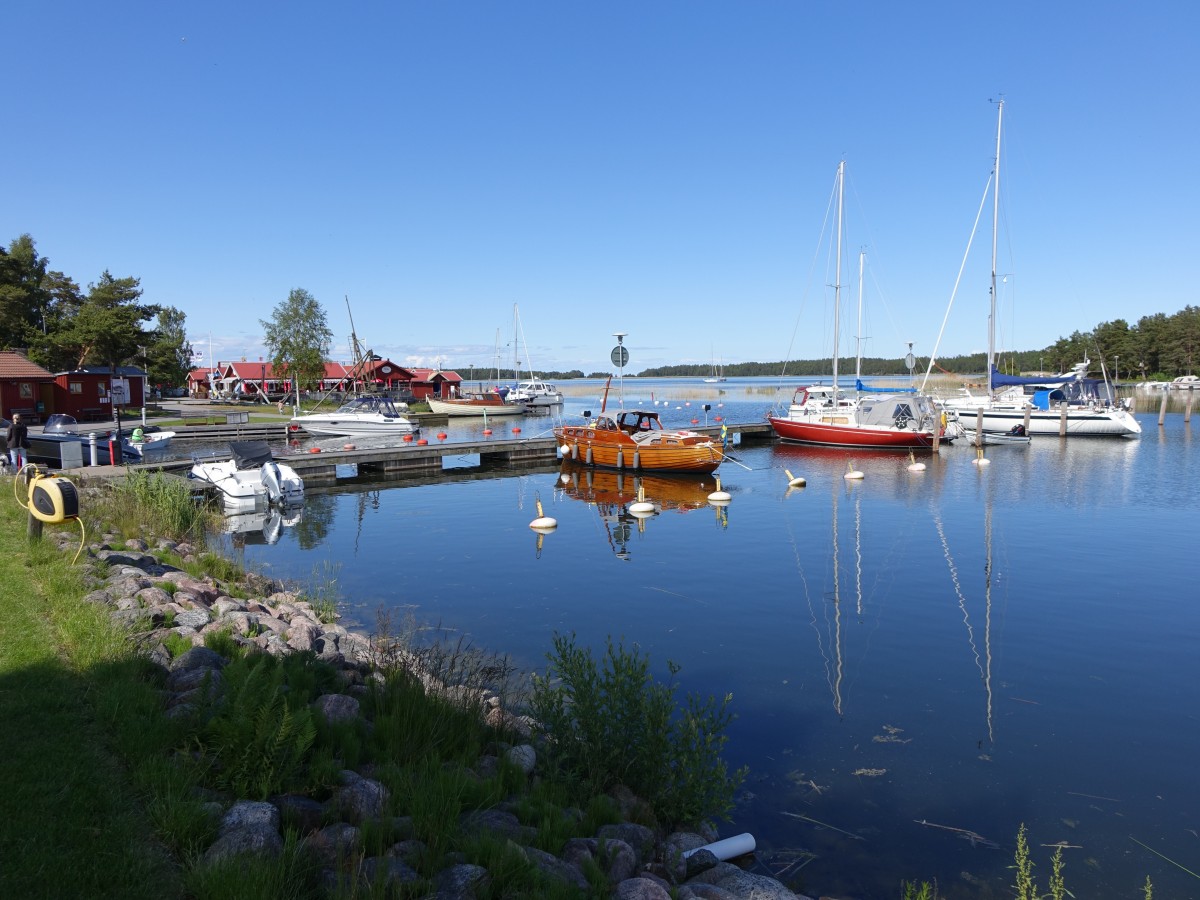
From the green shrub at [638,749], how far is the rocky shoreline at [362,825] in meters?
0.23

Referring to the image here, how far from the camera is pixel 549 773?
241 inches

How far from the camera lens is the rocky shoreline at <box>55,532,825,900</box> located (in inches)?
174

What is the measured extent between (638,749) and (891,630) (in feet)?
22.2

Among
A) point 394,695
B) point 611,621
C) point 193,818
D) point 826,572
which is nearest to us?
point 193,818

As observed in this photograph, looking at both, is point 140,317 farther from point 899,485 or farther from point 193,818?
point 193,818

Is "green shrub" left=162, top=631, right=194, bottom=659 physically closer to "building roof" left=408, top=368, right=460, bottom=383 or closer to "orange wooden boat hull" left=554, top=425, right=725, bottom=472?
"orange wooden boat hull" left=554, top=425, right=725, bottom=472

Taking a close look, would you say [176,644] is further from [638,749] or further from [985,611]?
[985,611]

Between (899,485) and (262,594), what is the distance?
21422 millimetres

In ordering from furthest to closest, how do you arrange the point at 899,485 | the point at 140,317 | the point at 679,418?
the point at 679,418 < the point at 140,317 < the point at 899,485

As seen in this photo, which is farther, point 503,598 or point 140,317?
point 140,317

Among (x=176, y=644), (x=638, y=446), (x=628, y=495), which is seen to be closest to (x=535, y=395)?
(x=638, y=446)

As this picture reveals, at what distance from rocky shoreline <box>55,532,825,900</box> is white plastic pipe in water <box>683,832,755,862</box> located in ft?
0.36

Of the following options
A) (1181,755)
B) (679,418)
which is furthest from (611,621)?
(679,418)

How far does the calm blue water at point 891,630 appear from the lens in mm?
6656
